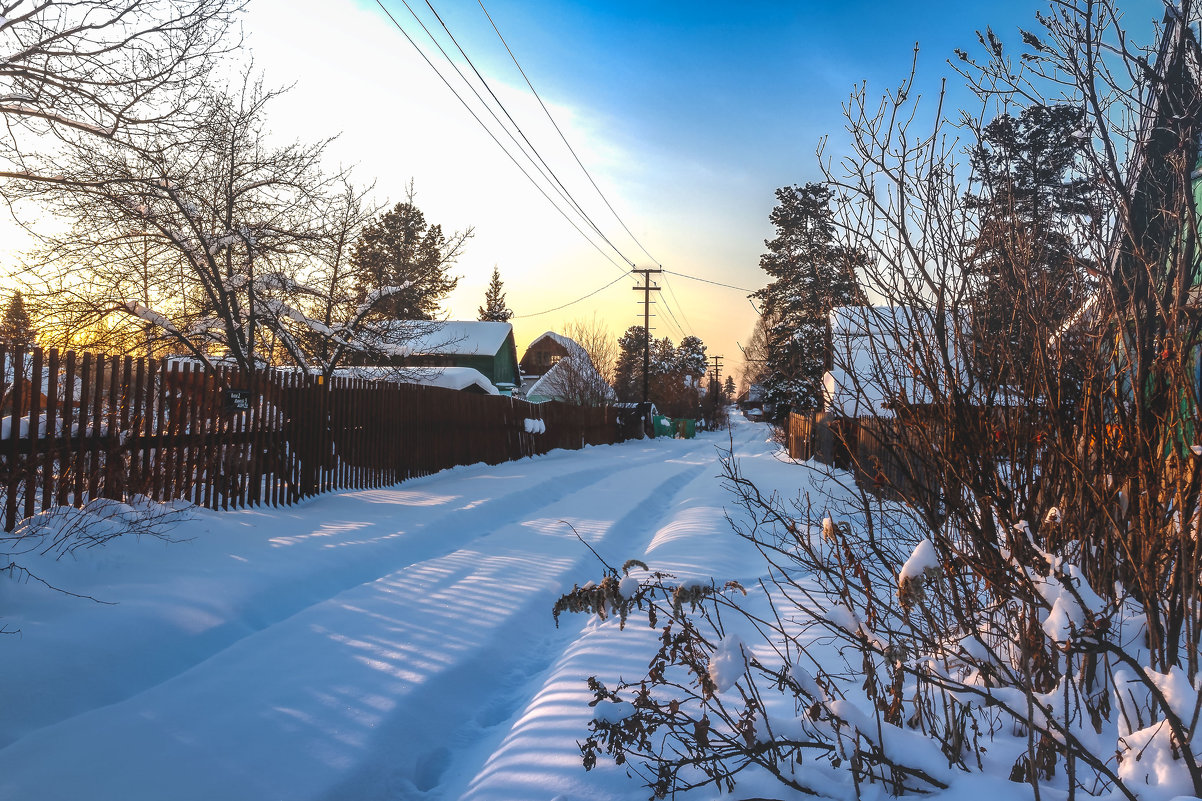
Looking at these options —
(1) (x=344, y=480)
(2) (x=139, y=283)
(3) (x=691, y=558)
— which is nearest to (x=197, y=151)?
(2) (x=139, y=283)

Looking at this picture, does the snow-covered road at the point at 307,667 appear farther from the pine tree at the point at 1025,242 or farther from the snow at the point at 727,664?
the pine tree at the point at 1025,242

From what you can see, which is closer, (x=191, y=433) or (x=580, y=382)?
(x=191, y=433)

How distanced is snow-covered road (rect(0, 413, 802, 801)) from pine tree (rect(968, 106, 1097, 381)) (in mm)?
2342

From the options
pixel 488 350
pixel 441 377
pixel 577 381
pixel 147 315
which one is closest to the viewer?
pixel 147 315

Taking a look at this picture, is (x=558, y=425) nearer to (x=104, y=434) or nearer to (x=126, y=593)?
(x=104, y=434)

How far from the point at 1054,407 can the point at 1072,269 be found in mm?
927

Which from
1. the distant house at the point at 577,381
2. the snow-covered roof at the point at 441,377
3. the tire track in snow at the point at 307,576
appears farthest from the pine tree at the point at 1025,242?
the distant house at the point at 577,381

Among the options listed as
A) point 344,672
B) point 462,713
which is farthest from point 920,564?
point 344,672

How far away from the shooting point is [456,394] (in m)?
14.9

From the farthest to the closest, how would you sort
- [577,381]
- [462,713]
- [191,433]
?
[577,381] < [191,433] < [462,713]

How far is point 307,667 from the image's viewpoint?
3928 millimetres

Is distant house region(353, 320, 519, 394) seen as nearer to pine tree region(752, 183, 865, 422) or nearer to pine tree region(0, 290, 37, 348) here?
pine tree region(0, 290, 37, 348)

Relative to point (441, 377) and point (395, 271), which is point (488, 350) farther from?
point (395, 271)

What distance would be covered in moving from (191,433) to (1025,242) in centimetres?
753
